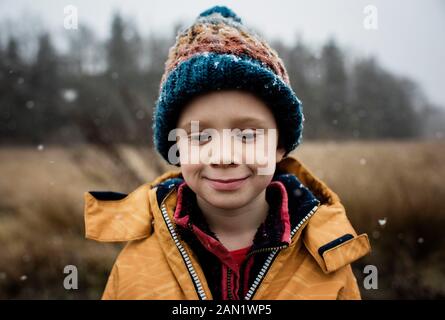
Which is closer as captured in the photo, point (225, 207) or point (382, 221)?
point (225, 207)

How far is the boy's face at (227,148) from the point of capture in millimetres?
1364

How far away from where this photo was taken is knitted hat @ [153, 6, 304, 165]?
1.37 meters

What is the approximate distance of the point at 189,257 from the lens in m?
1.51

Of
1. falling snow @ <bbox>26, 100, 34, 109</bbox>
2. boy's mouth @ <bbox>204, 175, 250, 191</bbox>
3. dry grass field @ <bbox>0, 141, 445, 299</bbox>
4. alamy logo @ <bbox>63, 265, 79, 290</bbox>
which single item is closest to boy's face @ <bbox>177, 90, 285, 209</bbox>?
boy's mouth @ <bbox>204, 175, 250, 191</bbox>

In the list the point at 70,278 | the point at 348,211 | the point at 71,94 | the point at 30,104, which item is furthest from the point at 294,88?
the point at 30,104

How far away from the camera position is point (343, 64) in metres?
5.59

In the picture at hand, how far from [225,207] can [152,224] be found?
1.38 feet

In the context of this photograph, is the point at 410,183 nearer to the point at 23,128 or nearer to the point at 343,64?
the point at 343,64

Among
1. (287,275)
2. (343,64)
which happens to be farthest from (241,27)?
(343,64)

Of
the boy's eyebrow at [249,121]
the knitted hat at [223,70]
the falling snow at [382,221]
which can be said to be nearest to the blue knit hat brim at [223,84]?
the knitted hat at [223,70]

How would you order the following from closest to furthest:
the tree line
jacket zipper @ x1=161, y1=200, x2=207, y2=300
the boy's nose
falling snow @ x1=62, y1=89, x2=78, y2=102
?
the boy's nose
jacket zipper @ x1=161, y1=200, x2=207, y2=300
the tree line
falling snow @ x1=62, y1=89, x2=78, y2=102

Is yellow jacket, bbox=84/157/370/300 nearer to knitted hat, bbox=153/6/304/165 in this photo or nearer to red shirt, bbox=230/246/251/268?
red shirt, bbox=230/246/251/268

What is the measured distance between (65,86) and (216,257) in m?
8.08

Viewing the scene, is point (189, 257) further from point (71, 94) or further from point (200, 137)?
point (71, 94)
